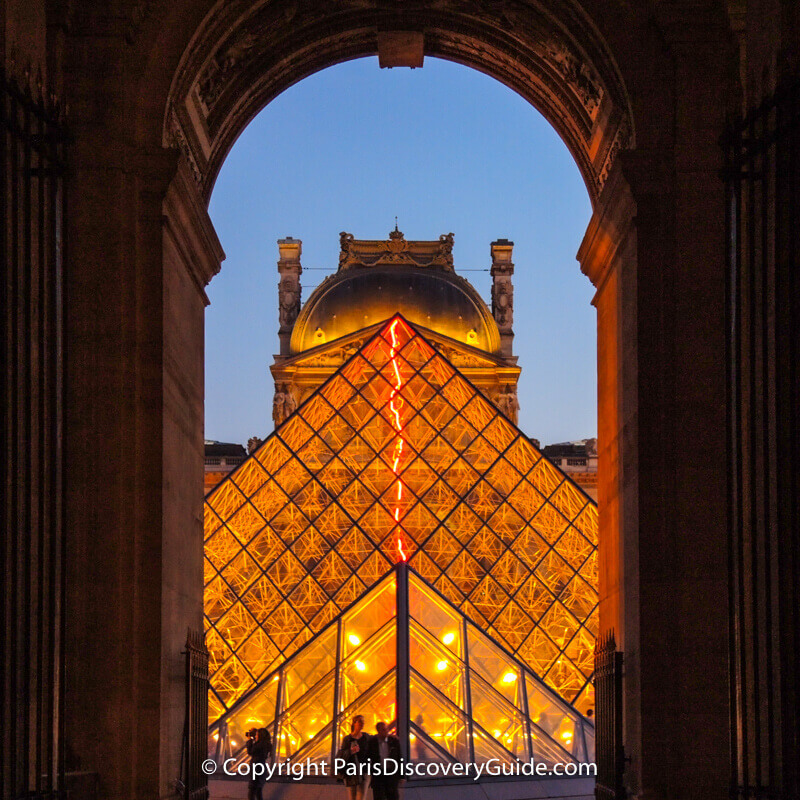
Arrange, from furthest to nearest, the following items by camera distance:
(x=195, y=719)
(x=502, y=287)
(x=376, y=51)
A: (x=502, y=287), (x=376, y=51), (x=195, y=719)

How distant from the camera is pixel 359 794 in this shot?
1291 centimetres

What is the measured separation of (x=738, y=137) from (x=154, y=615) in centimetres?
493

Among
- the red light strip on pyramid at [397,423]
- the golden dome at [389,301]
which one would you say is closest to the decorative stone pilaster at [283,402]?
the golden dome at [389,301]

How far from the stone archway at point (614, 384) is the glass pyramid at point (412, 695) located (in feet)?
23.5

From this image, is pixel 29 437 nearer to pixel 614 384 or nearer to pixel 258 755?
pixel 614 384

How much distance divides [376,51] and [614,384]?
4274 mm

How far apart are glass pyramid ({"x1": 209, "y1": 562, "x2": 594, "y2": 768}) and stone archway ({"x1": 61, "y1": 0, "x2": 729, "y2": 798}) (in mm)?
7178

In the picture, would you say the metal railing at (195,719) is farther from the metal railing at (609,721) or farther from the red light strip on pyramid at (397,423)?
the red light strip on pyramid at (397,423)

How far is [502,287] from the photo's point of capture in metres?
63.0

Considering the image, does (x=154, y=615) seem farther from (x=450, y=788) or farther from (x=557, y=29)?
(x=450, y=788)

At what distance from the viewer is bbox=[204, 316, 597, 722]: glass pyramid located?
28781 millimetres

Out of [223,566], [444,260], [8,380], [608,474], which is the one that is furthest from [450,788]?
[444,260]

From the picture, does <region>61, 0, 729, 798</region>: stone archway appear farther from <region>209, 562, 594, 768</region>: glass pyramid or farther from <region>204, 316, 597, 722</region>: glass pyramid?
<region>204, 316, 597, 722</region>: glass pyramid

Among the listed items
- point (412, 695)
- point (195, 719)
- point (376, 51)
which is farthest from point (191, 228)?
point (412, 695)
